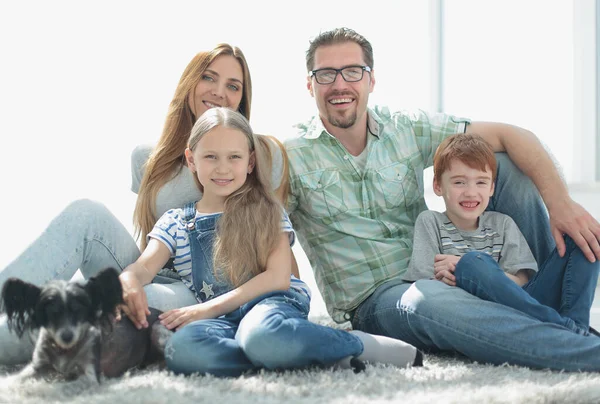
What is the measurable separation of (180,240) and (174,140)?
0.42 m

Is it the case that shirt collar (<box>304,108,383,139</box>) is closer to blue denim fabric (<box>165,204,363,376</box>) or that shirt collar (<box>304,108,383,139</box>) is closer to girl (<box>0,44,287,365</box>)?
girl (<box>0,44,287,365</box>)

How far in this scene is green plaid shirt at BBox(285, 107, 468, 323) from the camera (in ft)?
6.95

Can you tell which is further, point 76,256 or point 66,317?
point 76,256

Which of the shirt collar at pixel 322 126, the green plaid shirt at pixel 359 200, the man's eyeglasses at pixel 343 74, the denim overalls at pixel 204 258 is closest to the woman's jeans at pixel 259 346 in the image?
the denim overalls at pixel 204 258

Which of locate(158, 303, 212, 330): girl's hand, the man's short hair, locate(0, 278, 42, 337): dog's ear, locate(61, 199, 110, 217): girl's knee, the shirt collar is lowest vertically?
locate(158, 303, 212, 330): girl's hand

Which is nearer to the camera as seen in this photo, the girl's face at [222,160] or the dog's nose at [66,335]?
the dog's nose at [66,335]

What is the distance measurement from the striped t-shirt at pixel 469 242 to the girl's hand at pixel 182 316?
0.60 meters

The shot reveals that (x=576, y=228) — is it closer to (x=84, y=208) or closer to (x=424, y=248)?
(x=424, y=248)

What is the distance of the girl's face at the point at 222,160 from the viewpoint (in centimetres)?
194

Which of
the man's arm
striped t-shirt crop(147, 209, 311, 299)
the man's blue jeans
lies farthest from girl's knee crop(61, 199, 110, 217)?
the man's arm

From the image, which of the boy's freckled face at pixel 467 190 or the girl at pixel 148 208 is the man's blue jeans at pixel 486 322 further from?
the girl at pixel 148 208

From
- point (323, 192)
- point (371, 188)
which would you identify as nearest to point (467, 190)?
point (371, 188)

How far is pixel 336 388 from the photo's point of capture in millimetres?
1512

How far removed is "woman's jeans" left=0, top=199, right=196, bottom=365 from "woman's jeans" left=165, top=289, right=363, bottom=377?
0.68 feet
